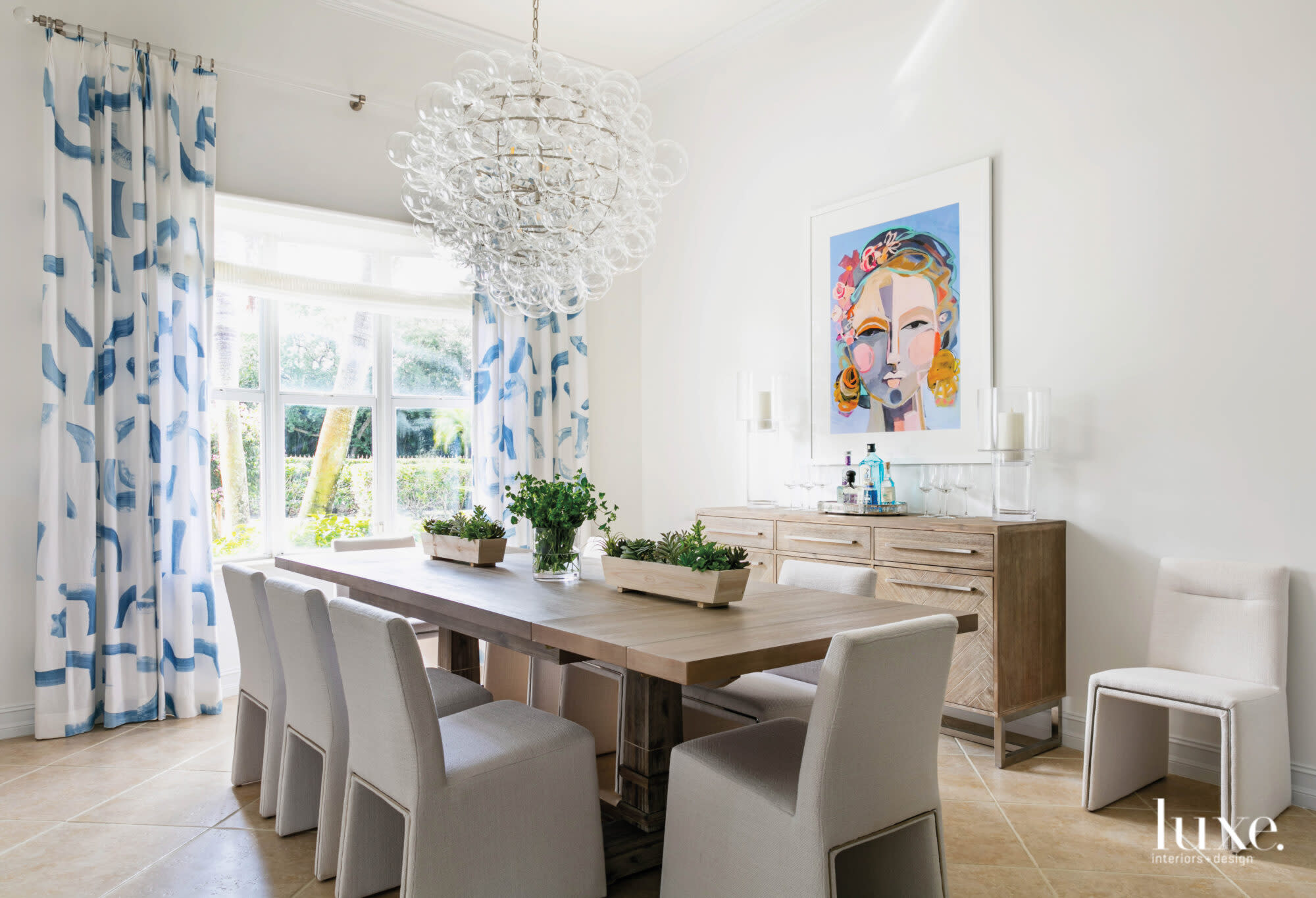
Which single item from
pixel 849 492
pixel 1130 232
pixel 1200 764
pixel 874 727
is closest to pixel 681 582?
pixel 874 727

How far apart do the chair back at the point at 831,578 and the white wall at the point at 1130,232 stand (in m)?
1.15

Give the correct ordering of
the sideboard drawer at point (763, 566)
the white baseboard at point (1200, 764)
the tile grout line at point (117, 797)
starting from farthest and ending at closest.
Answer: the sideboard drawer at point (763, 566) → the white baseboard at point (1200, 764) → the tile grout line at point (117, 797)

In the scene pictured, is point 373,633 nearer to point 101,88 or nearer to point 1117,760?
point 1117,760

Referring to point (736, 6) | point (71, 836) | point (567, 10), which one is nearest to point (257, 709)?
point (71, 836)

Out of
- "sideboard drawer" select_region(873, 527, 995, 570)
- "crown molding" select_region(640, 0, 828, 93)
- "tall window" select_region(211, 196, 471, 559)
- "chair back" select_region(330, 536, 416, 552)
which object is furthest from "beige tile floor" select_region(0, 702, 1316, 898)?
"crown molding" select_region(640, 0, 828, 93)

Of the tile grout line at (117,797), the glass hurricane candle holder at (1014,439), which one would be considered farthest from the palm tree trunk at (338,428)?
the glass hurricane candle holder at (1014,439)

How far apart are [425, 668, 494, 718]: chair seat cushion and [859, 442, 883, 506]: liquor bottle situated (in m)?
1.91

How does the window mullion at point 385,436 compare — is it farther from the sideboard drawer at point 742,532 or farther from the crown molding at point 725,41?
the crown molding at point 725,41

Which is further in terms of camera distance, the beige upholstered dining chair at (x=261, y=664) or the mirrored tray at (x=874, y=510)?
the mirrored tray at (x=874, y=510)

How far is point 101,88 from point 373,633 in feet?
10.7

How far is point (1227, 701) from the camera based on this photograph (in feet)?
8.20

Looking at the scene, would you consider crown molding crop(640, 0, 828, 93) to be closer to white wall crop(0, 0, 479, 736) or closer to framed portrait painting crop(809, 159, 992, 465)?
framed portrait painting crop(809, 159, 992, 465)

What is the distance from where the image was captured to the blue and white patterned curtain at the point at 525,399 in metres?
5.03

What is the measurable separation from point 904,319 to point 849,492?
83cm
